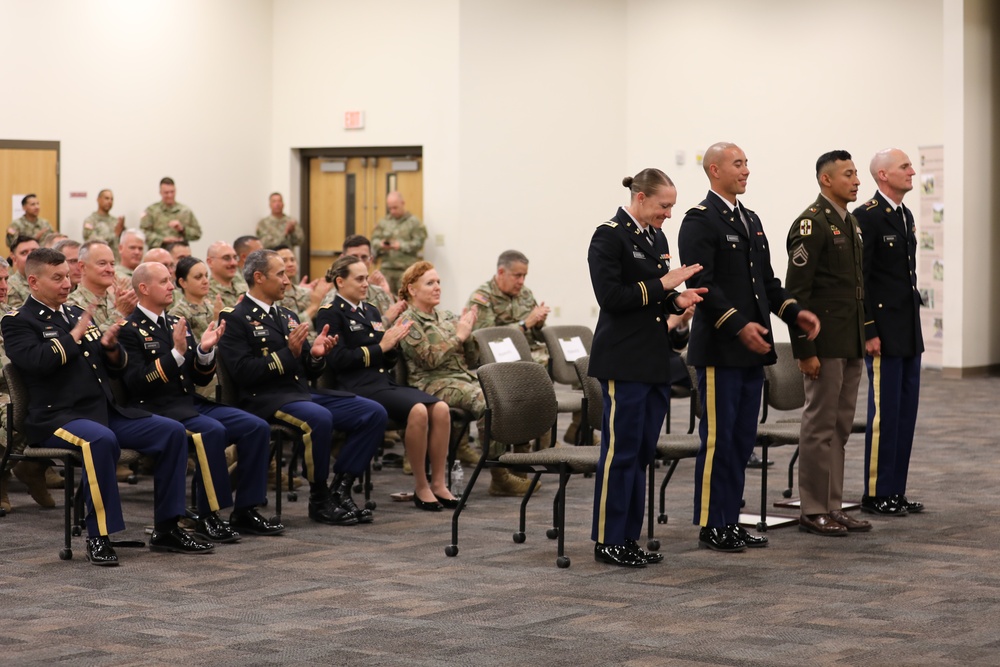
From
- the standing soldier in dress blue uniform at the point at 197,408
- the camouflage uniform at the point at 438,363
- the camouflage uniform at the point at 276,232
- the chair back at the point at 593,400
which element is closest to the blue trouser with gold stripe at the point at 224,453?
the standing soldier in dress blue uniform at the point at 197,408

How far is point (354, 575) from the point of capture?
16.7 feet

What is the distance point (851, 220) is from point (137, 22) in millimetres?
10241

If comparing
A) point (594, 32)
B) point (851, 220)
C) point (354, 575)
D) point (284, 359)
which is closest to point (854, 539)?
point (851, 220)

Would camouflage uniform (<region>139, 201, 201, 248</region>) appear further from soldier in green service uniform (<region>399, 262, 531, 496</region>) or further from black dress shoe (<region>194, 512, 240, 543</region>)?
black dress shoe (<region>194, 512, 240, 543</region>)

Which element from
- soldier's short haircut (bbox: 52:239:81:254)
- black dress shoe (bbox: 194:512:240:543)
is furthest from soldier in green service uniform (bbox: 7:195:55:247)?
black dress shoe (bbox: 194:512:240:543)

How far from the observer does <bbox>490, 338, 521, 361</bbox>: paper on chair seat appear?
7.43 m

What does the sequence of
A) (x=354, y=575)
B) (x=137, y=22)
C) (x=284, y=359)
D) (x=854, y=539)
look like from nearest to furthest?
(x=354, y=575) → (x=854, y=539) → (x=284, y=359) → (x=137, y=22)

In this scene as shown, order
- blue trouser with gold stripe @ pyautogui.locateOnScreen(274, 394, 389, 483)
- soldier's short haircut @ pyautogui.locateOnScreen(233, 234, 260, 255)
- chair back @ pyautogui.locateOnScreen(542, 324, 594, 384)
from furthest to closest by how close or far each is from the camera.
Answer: soldier's short haircut @ pyautogui.locateOnScreen(233, 234, 260, 255) → chair back @ pyautogui.locateOnScreen(542, 324, 594, 384) → blue trouser with gold stripe @ pyautogui.locateOnScreen(274, 394, 389, 483)

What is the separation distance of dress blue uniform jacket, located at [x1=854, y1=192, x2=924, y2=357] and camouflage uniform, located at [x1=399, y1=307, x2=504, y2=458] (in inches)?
75.2

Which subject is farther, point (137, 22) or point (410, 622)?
point (137, 22)

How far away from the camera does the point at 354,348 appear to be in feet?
21.9

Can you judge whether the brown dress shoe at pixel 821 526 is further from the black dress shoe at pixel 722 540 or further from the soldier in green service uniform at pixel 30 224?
the soldier in green service uniform at pixel 30 224

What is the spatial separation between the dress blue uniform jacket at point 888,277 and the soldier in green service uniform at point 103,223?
918 cm

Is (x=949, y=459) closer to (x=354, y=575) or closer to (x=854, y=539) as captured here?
(x=854, y=539)
